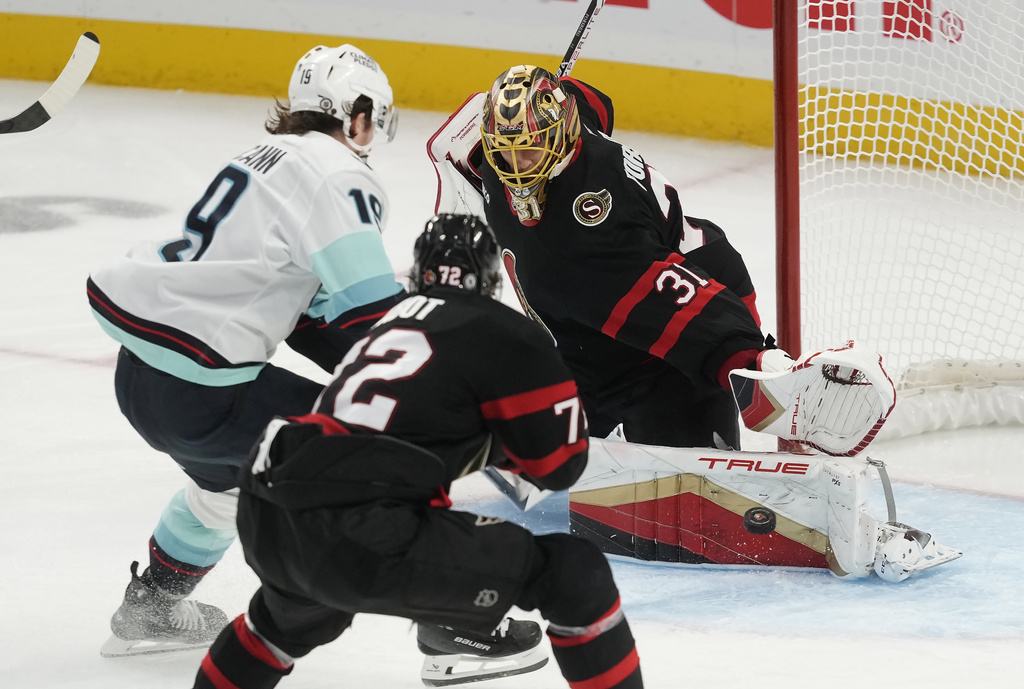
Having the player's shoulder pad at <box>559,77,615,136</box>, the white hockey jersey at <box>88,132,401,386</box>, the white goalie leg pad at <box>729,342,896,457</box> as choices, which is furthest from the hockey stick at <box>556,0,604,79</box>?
the white hockey jersey at <box>88,132,401,386</box>

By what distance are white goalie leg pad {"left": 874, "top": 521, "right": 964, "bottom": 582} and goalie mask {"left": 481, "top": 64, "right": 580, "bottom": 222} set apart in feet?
3.14

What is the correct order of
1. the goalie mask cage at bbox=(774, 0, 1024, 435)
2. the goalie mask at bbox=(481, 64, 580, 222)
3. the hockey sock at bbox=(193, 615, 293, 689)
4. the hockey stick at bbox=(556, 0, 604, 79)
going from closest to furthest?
1. the hockey sock at bbox=(193, 615, 293, 689)
2. the goalie mask at bbox=(481, 64, 580, 222)
3. the hockey stick at bbox=(556, 0, 604, 79)
4. the goalie mask cage at bbox=(774, 0, 1024, 435)

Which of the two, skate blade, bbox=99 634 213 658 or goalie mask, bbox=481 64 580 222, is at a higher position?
goalie mask, bbox=481 64 580 222

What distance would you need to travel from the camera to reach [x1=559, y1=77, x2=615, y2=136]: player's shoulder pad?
2.91 m

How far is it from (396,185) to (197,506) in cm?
339

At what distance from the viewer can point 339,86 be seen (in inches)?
90.0

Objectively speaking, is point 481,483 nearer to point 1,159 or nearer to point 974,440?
point 974,440

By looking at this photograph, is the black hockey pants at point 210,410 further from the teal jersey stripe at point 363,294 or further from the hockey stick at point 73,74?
the hockey stick at point 73,74

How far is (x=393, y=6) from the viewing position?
6.16 metres

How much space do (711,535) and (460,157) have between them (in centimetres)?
102

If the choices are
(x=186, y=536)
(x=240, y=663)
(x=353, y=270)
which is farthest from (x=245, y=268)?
(x=240, y=663)

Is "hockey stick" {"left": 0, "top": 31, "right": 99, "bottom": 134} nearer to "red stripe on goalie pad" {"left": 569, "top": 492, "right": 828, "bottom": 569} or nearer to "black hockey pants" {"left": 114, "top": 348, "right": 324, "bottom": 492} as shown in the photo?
"black hockey pants" {"left": 114, "top": 348, "right": 324, "bottom": 492}

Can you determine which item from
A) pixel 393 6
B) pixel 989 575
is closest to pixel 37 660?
pixel 989 575

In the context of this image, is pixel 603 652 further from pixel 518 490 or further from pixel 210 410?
pixel 518 490
